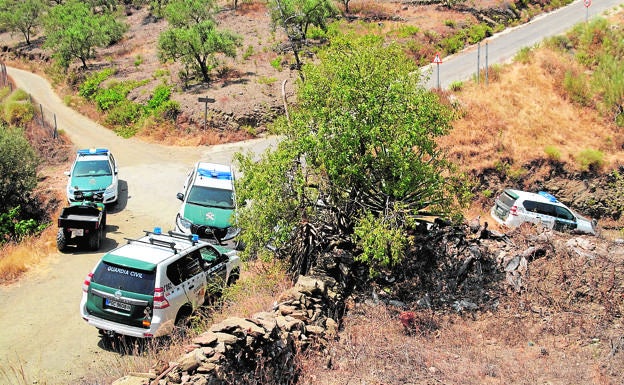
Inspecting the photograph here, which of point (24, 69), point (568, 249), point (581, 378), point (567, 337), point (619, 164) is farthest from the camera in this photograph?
point (24, 69)

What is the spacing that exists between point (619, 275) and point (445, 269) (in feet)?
11.1

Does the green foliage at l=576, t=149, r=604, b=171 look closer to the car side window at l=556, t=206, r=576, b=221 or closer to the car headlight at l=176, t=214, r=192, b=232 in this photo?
the car side window at l=556, t=206, r=576, b=221

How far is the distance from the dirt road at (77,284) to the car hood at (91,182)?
101cm

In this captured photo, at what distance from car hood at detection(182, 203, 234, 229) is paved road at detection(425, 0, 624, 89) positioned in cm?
1473

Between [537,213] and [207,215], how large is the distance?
34.6 ft

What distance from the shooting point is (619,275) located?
11.0 m

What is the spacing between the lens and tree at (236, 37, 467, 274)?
10953 millimetres

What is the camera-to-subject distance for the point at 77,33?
1500 inches

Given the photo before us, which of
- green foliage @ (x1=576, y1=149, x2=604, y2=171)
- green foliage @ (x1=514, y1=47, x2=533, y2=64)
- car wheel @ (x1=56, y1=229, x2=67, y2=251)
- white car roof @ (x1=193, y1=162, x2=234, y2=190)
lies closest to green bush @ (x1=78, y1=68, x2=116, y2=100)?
white car roof @ (x1=193, y1=162, x2=234, y2=190)

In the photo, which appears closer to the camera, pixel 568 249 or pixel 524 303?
pixel 524 303

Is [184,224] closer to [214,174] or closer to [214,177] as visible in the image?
[214,177]

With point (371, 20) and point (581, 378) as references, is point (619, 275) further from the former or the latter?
point (371, 20)

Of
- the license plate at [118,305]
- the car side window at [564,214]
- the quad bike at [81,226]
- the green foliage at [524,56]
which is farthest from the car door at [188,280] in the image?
the green foliage at [524,56]

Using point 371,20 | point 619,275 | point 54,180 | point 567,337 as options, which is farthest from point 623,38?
point 54,180
